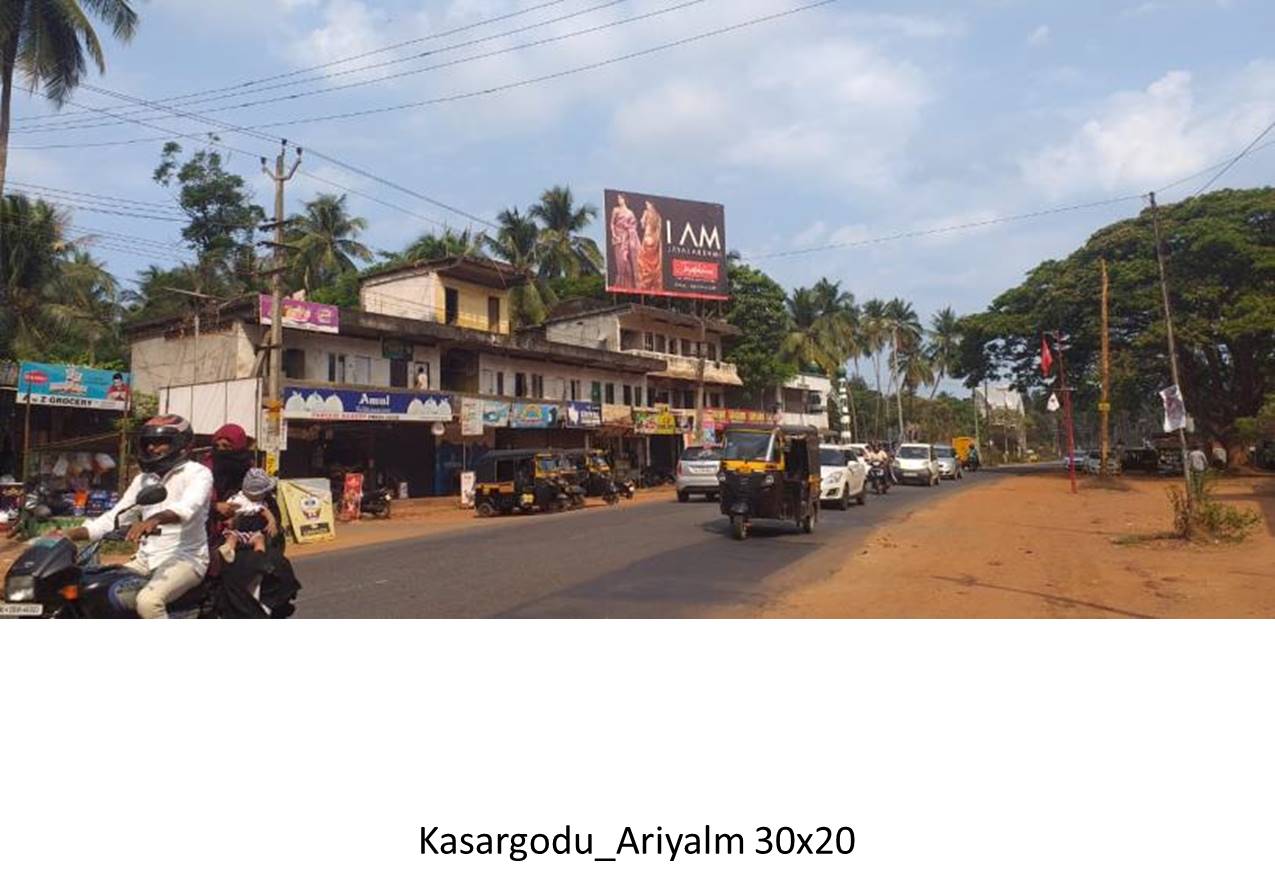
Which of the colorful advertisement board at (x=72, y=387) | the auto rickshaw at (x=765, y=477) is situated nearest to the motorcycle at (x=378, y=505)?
the colorful advertisement board at (x=72, y=387)

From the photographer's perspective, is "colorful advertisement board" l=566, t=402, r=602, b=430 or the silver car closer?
the silver car

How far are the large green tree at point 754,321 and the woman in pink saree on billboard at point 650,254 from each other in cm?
712

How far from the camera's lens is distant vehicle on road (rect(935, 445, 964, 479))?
1439 inches

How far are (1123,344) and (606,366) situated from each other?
20852 mm

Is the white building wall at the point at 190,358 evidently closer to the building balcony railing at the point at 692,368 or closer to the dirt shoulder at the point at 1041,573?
the building balcony railing at the point at 692,368

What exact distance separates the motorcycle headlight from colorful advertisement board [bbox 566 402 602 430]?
28145 millimetres

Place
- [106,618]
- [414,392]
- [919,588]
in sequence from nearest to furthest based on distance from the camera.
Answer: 1. [106,618]
2. [919,588]
3. [414,392]

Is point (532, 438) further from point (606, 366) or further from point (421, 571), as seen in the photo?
point (421, 571)

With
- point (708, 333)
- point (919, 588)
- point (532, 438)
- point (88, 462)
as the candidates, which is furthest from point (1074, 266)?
point (88, 462)

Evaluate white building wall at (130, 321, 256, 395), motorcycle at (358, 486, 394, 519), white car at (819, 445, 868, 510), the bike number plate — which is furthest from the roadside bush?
white building wall at (130, 321, 256, 395)

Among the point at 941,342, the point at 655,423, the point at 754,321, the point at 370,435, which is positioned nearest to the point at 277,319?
the point at 370,435

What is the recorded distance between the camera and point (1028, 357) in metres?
39.1

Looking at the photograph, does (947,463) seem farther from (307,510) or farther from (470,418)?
(307,510)

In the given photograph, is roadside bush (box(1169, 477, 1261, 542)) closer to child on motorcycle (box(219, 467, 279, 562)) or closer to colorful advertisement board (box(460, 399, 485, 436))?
child on motorcycle (box(219, 467, 279, 562))
